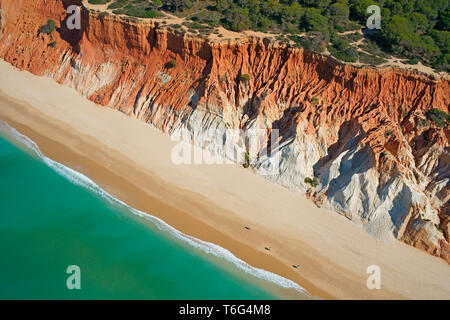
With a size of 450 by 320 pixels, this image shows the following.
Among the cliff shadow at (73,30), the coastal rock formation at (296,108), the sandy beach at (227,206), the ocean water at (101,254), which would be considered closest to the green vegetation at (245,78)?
the coastal rock formation at (296,108)

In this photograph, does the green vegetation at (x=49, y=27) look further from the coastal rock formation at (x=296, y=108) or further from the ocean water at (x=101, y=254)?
the ocean water at (x=101, y=254)

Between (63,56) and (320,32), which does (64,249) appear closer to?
(63,56)

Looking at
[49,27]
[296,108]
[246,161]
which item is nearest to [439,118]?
[296,108]

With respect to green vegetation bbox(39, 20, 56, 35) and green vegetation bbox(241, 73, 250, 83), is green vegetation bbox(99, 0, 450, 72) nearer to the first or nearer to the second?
green vegetation bbox(241, 73, 250, 83)

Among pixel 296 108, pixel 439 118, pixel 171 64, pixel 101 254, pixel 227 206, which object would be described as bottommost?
pixel 101 254

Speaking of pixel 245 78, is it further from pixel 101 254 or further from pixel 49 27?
pixel 49 27
